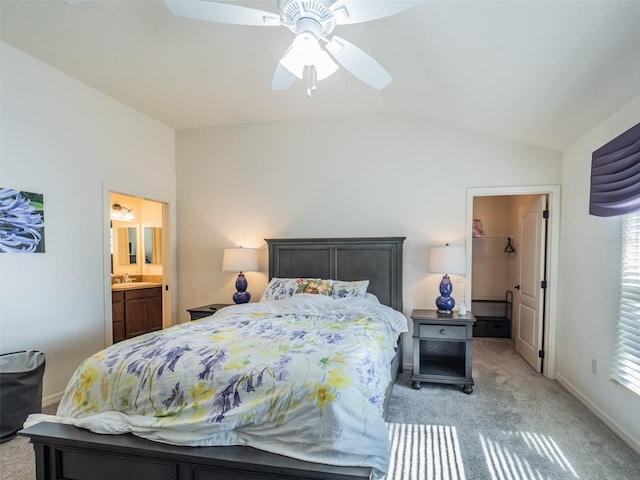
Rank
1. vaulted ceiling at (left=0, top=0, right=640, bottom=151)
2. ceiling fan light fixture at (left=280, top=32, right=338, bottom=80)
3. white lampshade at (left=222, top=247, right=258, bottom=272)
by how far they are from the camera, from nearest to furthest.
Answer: ceiling fan light fixture at (left=280, top=32, right=338, bottom=80) < vaulted ceiling at (left=0, top=0, right=640, bottom=151) < white lampshade at (left=222, top=247, right=258, bottom=272)

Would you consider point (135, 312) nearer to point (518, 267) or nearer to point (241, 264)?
point (241, 264)

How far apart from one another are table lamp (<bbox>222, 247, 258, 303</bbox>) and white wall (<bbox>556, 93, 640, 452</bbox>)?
3.30 m

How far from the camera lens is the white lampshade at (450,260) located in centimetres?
340

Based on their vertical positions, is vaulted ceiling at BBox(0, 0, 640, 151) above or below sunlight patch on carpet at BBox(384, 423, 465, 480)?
above

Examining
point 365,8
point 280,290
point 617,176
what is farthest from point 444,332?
point 365,8

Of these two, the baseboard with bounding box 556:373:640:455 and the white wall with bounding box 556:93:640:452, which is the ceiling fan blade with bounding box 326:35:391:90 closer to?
the white wall with bounding box 556:93:640:452

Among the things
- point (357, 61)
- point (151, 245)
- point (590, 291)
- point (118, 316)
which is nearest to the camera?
point (357, 61)

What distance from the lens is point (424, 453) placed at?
226cm

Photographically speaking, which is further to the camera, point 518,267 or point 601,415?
point 518,267

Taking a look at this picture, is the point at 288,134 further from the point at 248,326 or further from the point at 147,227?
the point at 147,227

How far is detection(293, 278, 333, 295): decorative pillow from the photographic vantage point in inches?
138

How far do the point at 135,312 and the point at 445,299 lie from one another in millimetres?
4179

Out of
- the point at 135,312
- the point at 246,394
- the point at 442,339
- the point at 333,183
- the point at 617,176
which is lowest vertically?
the point at 135,312

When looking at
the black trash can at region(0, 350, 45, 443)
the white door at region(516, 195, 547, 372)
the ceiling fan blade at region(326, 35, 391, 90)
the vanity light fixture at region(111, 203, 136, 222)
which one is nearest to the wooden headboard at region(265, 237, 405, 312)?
the white door at region(516, 195, 547, 372)
